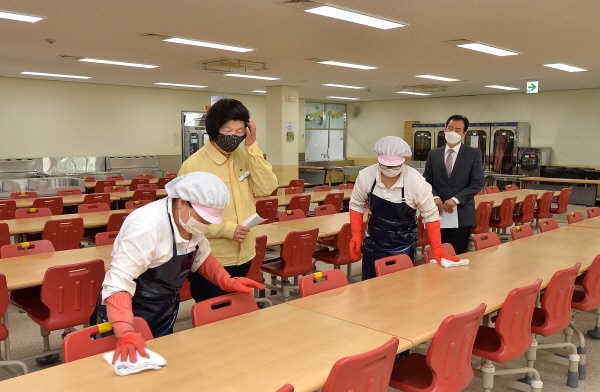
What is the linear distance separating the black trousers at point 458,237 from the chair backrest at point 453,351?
7.47ft

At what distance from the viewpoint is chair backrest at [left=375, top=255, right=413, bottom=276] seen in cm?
334

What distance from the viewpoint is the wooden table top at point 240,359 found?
1.79 metres

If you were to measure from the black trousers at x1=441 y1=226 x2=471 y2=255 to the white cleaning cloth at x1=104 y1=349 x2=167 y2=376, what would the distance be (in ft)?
10.8

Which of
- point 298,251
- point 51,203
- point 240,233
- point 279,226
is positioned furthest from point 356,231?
point 51,203

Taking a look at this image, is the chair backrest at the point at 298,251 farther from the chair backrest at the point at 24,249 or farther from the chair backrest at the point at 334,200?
the chair backrest at the point at 334,200

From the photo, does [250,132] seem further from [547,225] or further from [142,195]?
[142,195]

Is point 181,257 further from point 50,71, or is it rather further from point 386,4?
point 50,71

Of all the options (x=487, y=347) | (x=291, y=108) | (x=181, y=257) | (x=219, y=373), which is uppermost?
(x=291, y=108)

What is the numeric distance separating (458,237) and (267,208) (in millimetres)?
2835

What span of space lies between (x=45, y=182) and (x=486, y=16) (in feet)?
30.1

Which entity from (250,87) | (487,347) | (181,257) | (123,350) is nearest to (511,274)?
(487,347)

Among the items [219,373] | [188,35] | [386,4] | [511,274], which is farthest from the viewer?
[188,35]

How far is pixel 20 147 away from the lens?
455 inches

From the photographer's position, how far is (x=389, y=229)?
3.60 m
